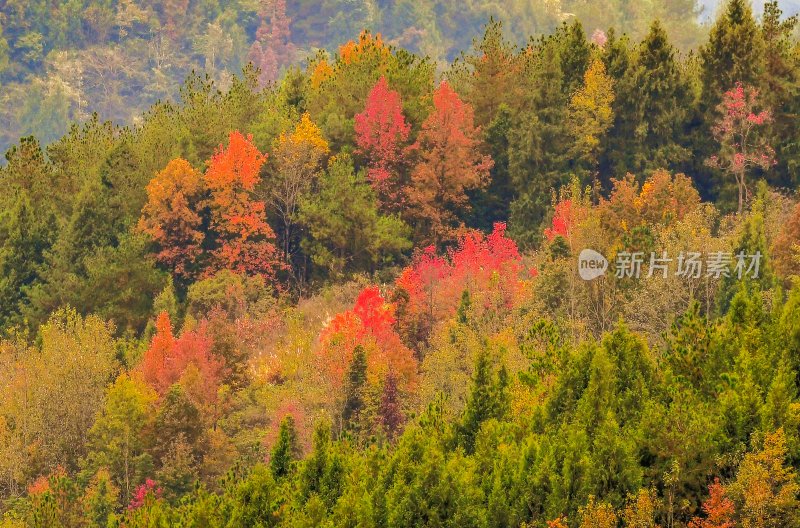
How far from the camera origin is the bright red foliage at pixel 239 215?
8738 centimetres

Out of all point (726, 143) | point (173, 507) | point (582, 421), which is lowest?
point (173, 507)

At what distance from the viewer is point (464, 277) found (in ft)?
260

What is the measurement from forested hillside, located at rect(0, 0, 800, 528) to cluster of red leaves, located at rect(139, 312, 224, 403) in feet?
0.43

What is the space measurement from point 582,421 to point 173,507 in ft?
57.1

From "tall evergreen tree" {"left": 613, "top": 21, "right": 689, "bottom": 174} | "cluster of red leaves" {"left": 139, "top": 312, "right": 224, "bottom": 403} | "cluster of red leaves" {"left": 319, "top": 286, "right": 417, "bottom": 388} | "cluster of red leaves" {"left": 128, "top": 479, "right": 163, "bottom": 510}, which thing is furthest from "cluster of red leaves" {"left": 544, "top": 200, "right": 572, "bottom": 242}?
"cluster of red leaves" {"left": 128, "top": 479, "right": 163, "bottom": 510}

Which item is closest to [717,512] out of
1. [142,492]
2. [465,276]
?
[142,492]

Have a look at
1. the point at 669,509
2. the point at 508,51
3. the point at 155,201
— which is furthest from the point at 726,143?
the point at 669,509

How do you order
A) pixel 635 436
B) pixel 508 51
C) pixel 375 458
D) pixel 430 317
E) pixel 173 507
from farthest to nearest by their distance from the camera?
pixel 508 51 → pixel 430 317 → pixel 173 507 → pixel 375 458 → pixel 635 436

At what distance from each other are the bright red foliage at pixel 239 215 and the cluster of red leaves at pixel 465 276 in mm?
7075

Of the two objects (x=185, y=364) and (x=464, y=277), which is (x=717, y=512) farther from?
(x=185, y=364)

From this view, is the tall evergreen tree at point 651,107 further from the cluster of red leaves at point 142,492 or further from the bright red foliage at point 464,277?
the cluster of red leaves at point 142,492

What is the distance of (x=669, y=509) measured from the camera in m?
50.8

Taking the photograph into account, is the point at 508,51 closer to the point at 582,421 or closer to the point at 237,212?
the point at 237,212

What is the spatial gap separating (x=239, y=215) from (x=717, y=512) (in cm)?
4224
